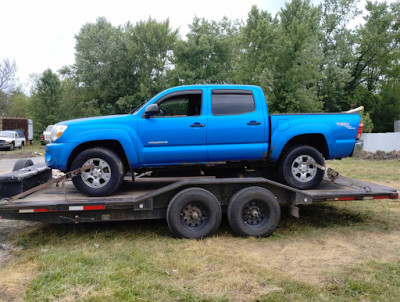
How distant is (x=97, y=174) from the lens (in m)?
5.36

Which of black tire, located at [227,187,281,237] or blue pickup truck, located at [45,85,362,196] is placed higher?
blue pickup truck, located at [45,85,362,196]

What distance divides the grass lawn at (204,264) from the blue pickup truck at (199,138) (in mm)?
923

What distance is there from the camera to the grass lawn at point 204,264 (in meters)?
3.56

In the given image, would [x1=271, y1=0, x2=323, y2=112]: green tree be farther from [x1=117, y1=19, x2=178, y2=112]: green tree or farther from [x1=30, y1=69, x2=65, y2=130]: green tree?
[x1=30, y1=69, x2=65, y2=130]: green tree

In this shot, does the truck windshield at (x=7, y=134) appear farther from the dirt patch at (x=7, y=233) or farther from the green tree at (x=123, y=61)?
the dirt patch at (x=7, y=233)

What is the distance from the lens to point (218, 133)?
553cm

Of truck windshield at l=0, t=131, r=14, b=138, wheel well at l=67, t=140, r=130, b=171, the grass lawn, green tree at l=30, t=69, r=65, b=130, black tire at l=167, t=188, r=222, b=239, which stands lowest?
the grass lawn

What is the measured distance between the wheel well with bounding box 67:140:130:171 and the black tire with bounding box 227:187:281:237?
6.06 ft

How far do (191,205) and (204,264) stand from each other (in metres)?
1.17

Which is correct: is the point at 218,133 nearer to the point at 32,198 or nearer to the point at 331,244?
the point at 331,244

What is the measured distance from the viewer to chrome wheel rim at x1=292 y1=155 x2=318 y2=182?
5886 millimetres

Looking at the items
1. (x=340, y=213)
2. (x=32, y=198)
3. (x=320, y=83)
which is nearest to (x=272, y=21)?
(x=320, y=83)

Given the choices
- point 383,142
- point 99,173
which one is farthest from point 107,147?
point 383,142

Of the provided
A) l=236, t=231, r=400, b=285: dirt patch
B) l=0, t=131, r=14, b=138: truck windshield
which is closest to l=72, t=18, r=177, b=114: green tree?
l=0, t=131, r=14, b=138: truck windshield
